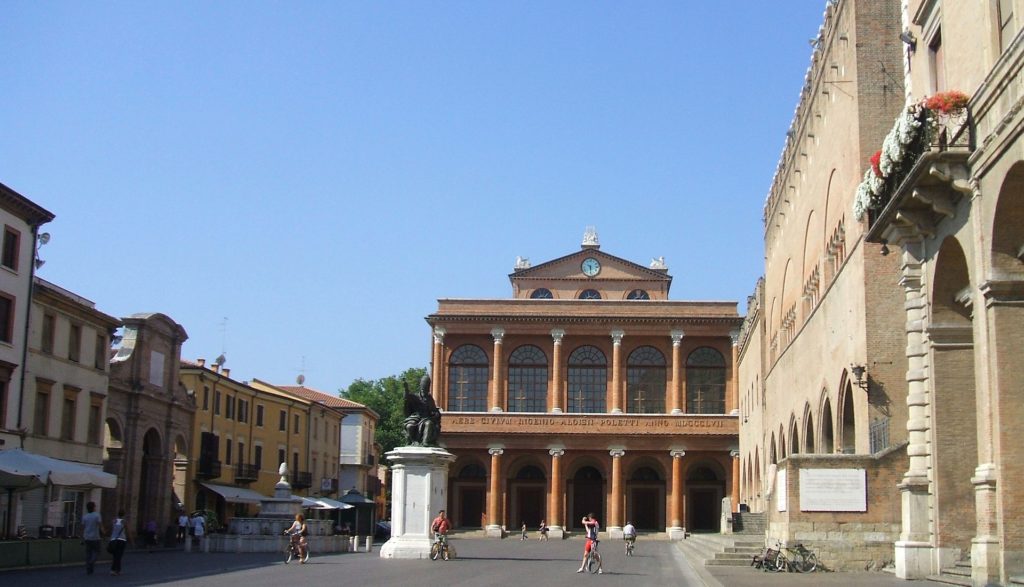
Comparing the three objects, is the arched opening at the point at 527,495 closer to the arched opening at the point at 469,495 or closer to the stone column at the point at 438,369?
the arched opening at the point at 469,495

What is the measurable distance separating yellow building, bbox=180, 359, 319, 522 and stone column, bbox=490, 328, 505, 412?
38.4ft

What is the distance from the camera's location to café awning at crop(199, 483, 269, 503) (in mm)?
56562

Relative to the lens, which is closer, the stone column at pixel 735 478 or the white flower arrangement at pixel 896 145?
the white flower arrangement at pixel 896 145

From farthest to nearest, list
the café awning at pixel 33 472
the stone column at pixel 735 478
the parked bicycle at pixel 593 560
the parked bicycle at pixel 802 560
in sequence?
the stone column at pixel 735 478 → the café awning at pixel 33 472 → the parked bicycle at pixel 593 560 → the parked bicycle at pixel 802 560

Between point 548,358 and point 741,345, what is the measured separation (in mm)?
10836

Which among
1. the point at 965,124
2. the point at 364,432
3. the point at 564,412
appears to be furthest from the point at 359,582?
the point at 364,432

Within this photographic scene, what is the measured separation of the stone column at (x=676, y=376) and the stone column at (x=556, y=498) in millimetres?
6773

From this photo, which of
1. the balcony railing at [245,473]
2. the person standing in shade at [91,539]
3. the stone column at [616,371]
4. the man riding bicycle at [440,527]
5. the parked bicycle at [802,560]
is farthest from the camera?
the stone column at [616,371]

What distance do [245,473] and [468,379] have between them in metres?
13.9

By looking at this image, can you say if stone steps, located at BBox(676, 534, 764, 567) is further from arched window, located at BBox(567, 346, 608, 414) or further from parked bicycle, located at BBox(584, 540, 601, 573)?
arched window, located at BBox(567, 346, 608, 414)

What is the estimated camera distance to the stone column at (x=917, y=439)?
65.0 ft

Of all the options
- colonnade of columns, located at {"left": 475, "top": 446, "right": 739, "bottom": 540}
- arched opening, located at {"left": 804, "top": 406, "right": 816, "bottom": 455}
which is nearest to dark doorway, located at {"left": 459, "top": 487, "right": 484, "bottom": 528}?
colonnade of columns, located at {"left": 475, "top": 446, "right": 739, "bottom": 540}

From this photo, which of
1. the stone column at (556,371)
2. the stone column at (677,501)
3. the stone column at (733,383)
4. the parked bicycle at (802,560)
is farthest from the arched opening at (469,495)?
the parked bicycle at (802,560)

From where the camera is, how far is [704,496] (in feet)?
224
